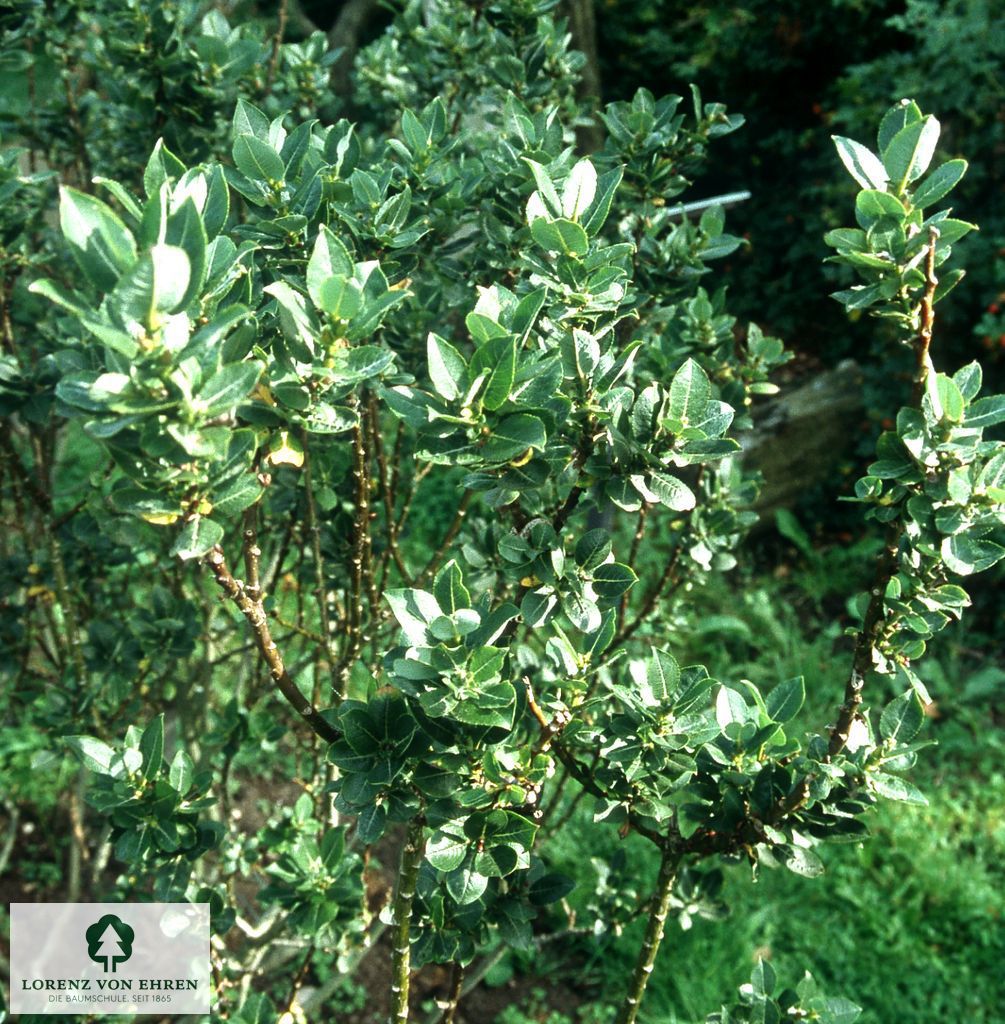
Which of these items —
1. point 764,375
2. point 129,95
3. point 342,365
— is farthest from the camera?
point 129,95

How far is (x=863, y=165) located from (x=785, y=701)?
27.6 inches

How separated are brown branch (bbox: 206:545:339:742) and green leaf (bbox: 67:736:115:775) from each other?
0.36 metres

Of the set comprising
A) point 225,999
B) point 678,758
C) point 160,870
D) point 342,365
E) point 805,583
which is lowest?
point 805,583

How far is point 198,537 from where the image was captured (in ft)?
3.61

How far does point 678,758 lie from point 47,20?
221cm

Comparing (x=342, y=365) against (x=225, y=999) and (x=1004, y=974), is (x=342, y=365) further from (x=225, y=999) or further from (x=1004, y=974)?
(x=1004, y=974)

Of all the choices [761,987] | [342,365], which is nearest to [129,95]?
[342,365]

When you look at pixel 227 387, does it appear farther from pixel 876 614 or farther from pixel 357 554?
pixel 876 614

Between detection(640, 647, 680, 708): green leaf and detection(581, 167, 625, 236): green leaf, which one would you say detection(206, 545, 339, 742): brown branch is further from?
detection(581, 167, 625, 236): green leaf

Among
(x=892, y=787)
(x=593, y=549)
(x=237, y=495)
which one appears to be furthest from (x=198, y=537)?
(x=892, y=787)

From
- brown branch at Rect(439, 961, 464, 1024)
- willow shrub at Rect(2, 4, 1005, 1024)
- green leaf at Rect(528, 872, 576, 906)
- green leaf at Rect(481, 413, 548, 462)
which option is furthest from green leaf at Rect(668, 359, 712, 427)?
brown branch at Rect(439, 961, 464, 1024)

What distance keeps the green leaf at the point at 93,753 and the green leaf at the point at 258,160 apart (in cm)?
83

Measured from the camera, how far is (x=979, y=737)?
386 cm

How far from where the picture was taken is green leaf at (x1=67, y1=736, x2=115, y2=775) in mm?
1530
